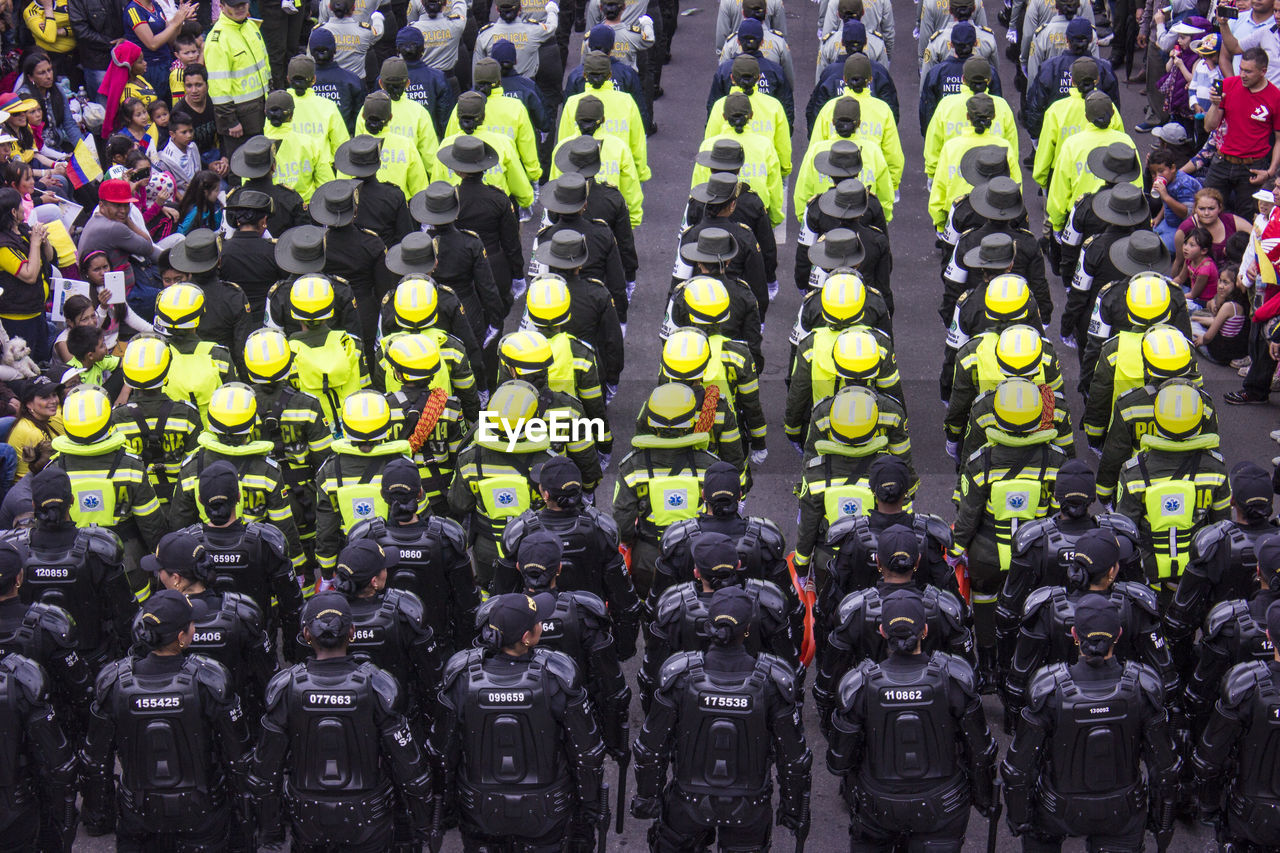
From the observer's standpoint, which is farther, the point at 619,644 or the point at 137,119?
the point at 137,119

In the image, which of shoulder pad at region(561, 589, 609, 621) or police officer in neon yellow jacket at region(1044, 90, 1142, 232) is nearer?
shoulder pad at region(561, 589, 609, 621)

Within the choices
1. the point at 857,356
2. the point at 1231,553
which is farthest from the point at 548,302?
the point at 1231,553

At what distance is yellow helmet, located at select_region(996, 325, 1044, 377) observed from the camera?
1110cm

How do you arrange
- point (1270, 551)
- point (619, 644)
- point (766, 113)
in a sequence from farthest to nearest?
point (766, 113) → point (619, 644) → point (1270, 551)

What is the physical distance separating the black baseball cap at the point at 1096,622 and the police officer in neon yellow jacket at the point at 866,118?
7.29 meters

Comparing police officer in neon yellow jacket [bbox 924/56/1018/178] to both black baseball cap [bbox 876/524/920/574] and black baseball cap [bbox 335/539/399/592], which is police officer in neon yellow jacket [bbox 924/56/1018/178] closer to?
black baseball cap [bbox 876/524/920/574]

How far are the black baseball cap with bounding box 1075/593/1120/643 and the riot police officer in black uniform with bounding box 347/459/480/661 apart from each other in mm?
3614

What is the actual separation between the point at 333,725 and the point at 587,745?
1258 mm

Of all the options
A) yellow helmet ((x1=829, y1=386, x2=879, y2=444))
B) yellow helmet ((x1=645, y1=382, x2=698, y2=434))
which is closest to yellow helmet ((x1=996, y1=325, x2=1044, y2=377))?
yellow helmet ((x1=829, y1=386, x2=879, y2=444))

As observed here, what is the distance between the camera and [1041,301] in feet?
43.3

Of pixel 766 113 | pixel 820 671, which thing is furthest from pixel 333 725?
pixel 766 113

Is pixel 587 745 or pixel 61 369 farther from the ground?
pixel 61 369

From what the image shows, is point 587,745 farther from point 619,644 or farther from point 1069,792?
point 1069,792

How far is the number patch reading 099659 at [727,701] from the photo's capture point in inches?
318
